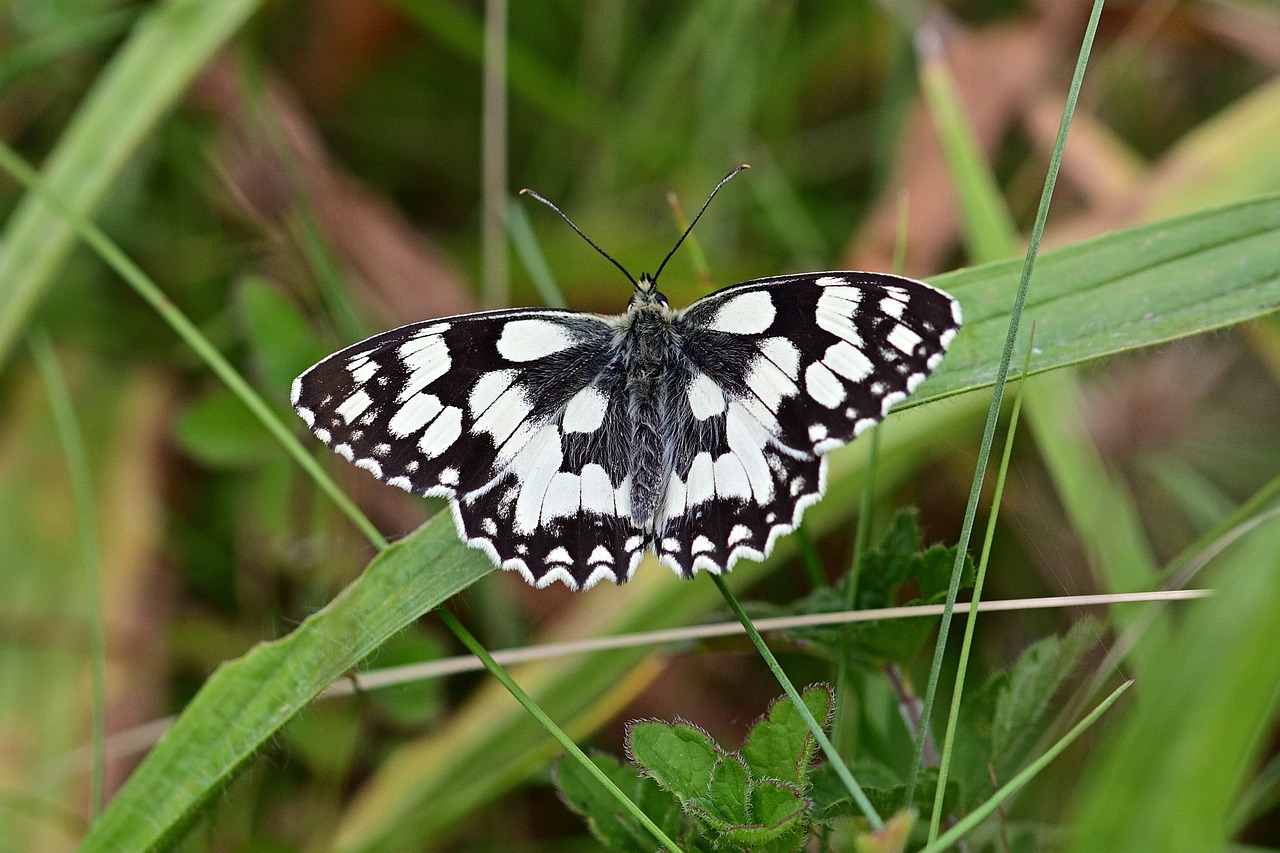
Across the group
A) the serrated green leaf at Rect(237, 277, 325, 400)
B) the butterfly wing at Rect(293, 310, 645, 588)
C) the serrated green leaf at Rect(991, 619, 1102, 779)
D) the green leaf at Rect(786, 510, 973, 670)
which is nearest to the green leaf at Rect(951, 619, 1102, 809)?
the serrated green leaf at Rect(991, 619, 1102, 779)

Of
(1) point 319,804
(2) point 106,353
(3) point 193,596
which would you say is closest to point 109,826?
(1) point 319,804

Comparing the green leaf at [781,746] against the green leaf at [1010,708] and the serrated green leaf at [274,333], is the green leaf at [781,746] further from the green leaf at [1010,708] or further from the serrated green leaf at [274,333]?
the serrated green leaf at [274,333]

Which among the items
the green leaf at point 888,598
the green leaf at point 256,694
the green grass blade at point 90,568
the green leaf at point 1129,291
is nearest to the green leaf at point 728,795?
the green leaf at point 888,598

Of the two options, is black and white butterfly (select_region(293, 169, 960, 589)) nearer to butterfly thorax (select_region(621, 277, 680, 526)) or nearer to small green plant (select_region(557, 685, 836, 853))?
butterfly thorax (select_region(621, 277, 680, 526))

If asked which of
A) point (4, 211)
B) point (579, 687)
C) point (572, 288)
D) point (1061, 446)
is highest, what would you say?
point (4, 211)

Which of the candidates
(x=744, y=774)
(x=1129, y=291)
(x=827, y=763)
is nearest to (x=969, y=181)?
(x=1129, y=291)

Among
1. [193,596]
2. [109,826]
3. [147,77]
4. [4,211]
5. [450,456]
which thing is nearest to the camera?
[109,826]

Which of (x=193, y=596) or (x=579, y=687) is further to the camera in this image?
(x=193, y=596)

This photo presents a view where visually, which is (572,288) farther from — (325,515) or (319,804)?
(319,804)
